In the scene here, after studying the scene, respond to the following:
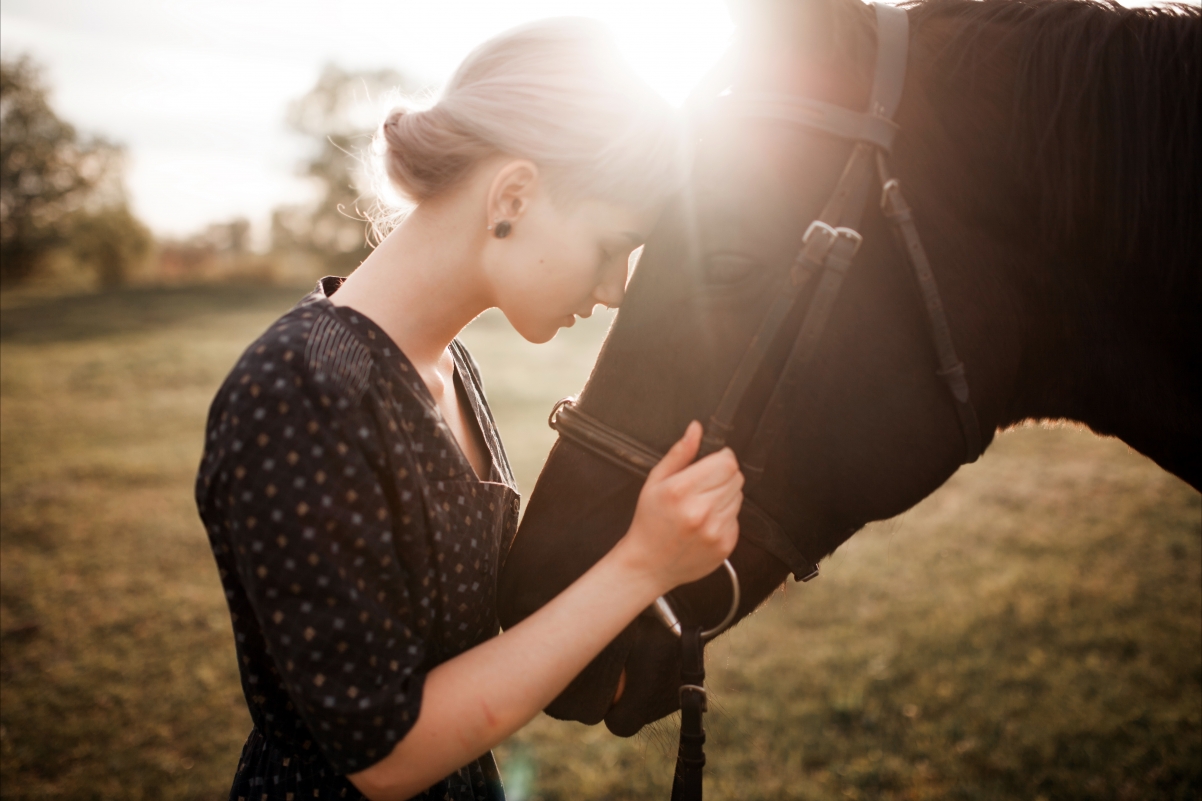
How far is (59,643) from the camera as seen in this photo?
4613 mm

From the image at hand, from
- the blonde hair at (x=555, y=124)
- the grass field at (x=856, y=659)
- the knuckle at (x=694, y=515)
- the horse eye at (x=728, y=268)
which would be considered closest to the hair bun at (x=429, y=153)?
the blonde hair at (x=555, y=124)

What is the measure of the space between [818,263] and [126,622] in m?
5.56

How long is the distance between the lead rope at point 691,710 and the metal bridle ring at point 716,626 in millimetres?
25

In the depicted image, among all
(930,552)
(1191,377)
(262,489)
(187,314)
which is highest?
(1191,377)

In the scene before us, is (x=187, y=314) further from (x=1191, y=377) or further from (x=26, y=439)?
(x=1191, y=377)

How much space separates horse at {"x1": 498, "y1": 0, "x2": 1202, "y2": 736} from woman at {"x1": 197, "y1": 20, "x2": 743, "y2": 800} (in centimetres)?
13

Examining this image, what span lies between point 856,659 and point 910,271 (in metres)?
3.50

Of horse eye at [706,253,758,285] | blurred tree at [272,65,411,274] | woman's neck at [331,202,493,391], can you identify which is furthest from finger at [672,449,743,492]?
blurred tree at [272,65,411,274]

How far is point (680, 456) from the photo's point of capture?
1.26 m

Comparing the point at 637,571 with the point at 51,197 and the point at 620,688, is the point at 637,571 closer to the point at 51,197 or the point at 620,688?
the point at 620,688

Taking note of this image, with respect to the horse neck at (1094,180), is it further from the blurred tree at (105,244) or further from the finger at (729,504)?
the blurred tree at (105,244)

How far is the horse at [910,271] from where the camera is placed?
4.32ft

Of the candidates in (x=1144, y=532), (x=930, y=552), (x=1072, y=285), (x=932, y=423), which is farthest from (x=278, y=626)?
(x=1144, y=532)

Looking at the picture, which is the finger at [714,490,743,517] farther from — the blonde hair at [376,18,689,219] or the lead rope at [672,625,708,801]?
the blonde hair at [376,18,689,219]
